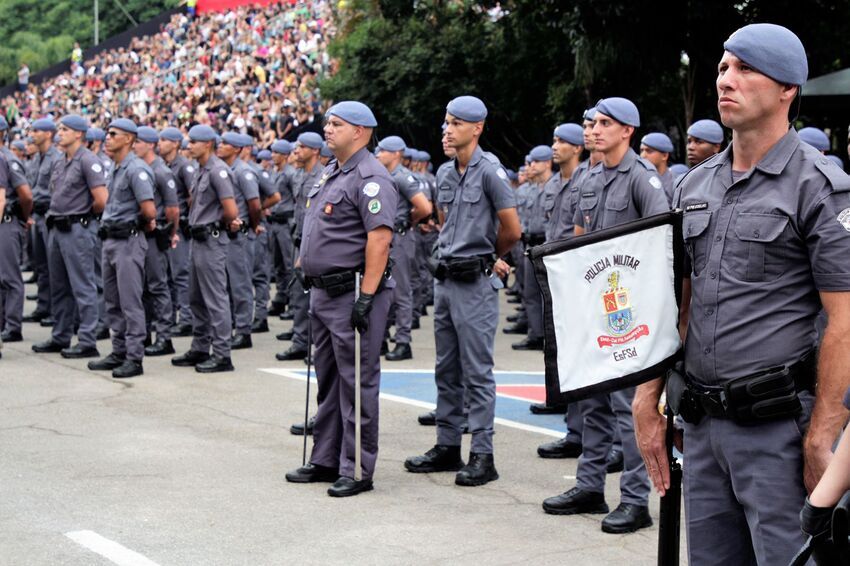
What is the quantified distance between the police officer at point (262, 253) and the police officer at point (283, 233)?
6.1 inches

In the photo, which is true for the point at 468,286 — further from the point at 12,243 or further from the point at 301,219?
the point at 12,243

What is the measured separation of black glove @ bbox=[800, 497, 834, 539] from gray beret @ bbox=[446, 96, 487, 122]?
199 inches

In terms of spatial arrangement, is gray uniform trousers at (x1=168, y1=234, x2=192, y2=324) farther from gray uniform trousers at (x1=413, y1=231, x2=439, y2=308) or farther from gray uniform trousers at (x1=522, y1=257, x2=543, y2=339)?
gray uniform trousers at (x1=522, y1=257, x2=543, y2=339)

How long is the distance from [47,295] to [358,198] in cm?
932

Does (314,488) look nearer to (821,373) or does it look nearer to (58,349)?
(821,373)

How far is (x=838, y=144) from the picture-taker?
65.5 ft

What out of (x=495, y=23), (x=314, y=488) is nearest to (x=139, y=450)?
(x=314, y=488)

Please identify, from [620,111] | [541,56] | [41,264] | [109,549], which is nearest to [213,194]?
[41,264]

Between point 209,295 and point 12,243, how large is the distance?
272cm

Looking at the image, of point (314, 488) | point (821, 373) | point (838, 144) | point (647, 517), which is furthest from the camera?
point (838, 144)

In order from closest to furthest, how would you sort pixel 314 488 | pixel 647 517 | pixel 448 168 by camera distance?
1. pixel 647 517
2. pixel 314 488
3. pixel 448 168

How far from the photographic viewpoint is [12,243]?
13016mm

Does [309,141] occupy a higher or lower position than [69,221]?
higher

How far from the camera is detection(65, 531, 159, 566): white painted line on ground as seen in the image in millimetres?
5571
